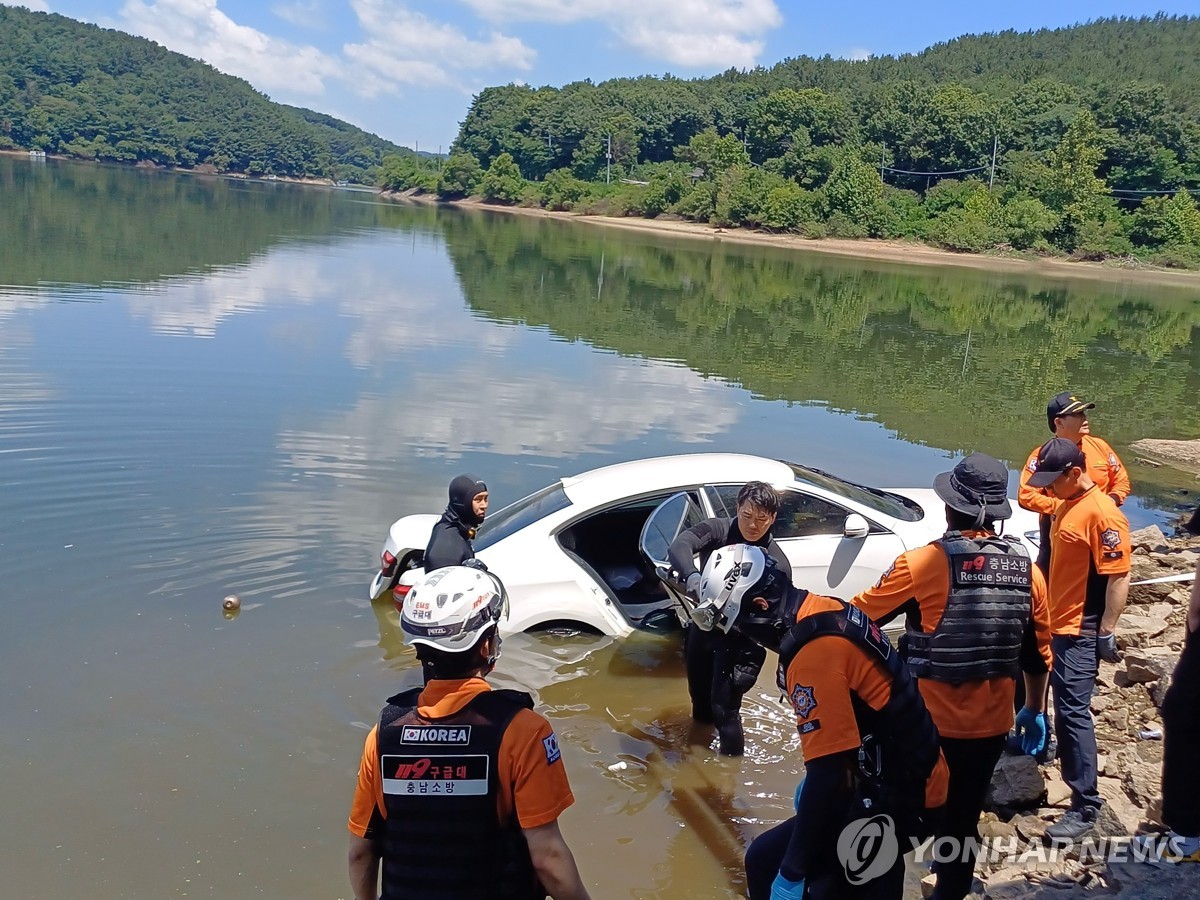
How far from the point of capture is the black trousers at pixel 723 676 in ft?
17.9

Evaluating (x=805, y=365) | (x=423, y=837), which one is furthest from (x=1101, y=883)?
(x=805, y=365)

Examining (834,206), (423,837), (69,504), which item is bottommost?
(69,504)

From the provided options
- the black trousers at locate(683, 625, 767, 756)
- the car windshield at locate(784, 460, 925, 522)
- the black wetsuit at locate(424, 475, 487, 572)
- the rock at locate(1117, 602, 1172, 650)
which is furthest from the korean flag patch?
the rock at locate(1117, 602, 1172, 650)

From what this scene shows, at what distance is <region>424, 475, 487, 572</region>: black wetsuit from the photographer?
5984mm

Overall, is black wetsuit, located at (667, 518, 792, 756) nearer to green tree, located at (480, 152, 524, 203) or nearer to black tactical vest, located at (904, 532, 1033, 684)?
black tactical vest, located at (904, 532, 1033, 684)

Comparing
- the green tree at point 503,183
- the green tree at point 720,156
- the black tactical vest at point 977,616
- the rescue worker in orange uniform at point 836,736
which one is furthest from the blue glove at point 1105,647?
the green tree at point 503,183

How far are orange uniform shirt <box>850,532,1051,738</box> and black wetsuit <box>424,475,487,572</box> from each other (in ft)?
9.56

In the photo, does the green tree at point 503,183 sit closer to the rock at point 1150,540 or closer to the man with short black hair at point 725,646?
the rock at point 1150,540

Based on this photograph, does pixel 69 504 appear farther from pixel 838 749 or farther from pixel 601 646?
pixel 838 749

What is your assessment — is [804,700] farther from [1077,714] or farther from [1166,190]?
[1166,190]

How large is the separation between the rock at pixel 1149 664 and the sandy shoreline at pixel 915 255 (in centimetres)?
6195

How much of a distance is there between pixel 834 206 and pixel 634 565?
7826cm

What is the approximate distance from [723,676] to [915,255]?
7006cm

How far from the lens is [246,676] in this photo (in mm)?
6500
